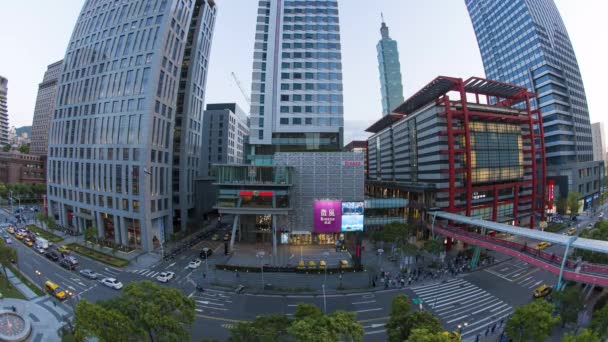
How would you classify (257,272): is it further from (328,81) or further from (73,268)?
(328,81)

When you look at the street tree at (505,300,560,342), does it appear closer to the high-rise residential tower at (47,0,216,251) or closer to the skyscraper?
the skyscraper

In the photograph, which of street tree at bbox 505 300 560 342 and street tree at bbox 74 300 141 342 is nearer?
street tree at bbox 74 300 141 342

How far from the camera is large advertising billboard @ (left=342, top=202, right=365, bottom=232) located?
67625 mm

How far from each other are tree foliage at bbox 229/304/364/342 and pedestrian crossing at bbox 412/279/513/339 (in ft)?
71.4

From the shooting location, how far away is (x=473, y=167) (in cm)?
7350

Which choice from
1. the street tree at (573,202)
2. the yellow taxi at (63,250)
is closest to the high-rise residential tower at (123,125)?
the yellow taxi at (63,250)

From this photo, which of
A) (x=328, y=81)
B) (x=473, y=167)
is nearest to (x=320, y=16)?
(x=328, y=81)

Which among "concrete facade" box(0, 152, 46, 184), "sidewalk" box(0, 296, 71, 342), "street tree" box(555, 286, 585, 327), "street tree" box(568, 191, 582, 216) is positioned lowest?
"sidewalk" box(0, 296, 71, 342)

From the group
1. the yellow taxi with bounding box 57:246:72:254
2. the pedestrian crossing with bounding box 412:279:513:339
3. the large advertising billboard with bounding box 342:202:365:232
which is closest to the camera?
the pedestrian crossing with bounding box 412:279:513:339

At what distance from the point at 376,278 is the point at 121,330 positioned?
39.1 meters

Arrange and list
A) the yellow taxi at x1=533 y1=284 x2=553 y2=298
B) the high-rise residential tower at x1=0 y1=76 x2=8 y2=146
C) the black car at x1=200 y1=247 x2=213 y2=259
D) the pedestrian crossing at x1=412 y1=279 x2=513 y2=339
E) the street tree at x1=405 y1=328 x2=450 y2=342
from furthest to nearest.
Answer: the high-rise residential tower at x1=0 y1=76 x2=8 y2=146
the black car at x1=200 y1=247 x2=213 y2=259
the yellow taxi at x1=533 y1=284 x2=553 y2=298
the pedestrian crossing at x1=412 y1=279 x2=513 y2=339
the street tree at x1=405 y1=328 x2=450 y2=342

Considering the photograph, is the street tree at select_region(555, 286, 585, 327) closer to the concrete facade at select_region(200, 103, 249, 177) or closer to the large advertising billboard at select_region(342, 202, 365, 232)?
the large advertising billboard at select_region(342, 202, 365, 232)

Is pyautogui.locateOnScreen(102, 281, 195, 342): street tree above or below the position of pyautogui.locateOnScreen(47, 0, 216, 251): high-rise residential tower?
below

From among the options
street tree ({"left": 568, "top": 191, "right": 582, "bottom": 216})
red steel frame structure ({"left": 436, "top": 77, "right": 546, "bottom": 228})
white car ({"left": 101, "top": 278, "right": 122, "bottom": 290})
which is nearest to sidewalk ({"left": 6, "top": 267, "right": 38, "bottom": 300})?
white car ({"left": 101, "top": 278, "right": 122, "bottom": 290})
